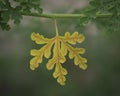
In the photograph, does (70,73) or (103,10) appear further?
(70,73)

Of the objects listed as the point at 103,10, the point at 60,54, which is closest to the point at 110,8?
the point at 103,10

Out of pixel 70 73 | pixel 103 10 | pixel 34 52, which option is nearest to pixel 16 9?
pixel 34 52

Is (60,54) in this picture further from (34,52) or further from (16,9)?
(16,9)

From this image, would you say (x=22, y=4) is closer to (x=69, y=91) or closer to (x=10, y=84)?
(x=69, y=91)

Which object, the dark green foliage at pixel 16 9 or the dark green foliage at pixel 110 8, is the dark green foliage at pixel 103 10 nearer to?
the dark green foliage at pixel 110 8

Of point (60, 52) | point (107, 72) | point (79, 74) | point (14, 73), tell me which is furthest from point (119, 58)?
point (60, 52)

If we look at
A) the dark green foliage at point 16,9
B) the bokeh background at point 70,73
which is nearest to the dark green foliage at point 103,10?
the dark green foliage at point 16,9

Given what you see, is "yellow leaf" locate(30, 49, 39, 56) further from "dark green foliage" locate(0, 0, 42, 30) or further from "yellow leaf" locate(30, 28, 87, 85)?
"dark green foliage" locate(0, 0, 42, 30)

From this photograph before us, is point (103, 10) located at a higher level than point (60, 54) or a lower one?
higher

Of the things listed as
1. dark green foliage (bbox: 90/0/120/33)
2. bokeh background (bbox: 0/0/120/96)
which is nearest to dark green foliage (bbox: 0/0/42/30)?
dark green foliage (bbox: 90/0/120/33)

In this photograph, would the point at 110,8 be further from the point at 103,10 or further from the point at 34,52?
the point at 34,52

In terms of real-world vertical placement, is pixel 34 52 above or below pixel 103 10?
below
